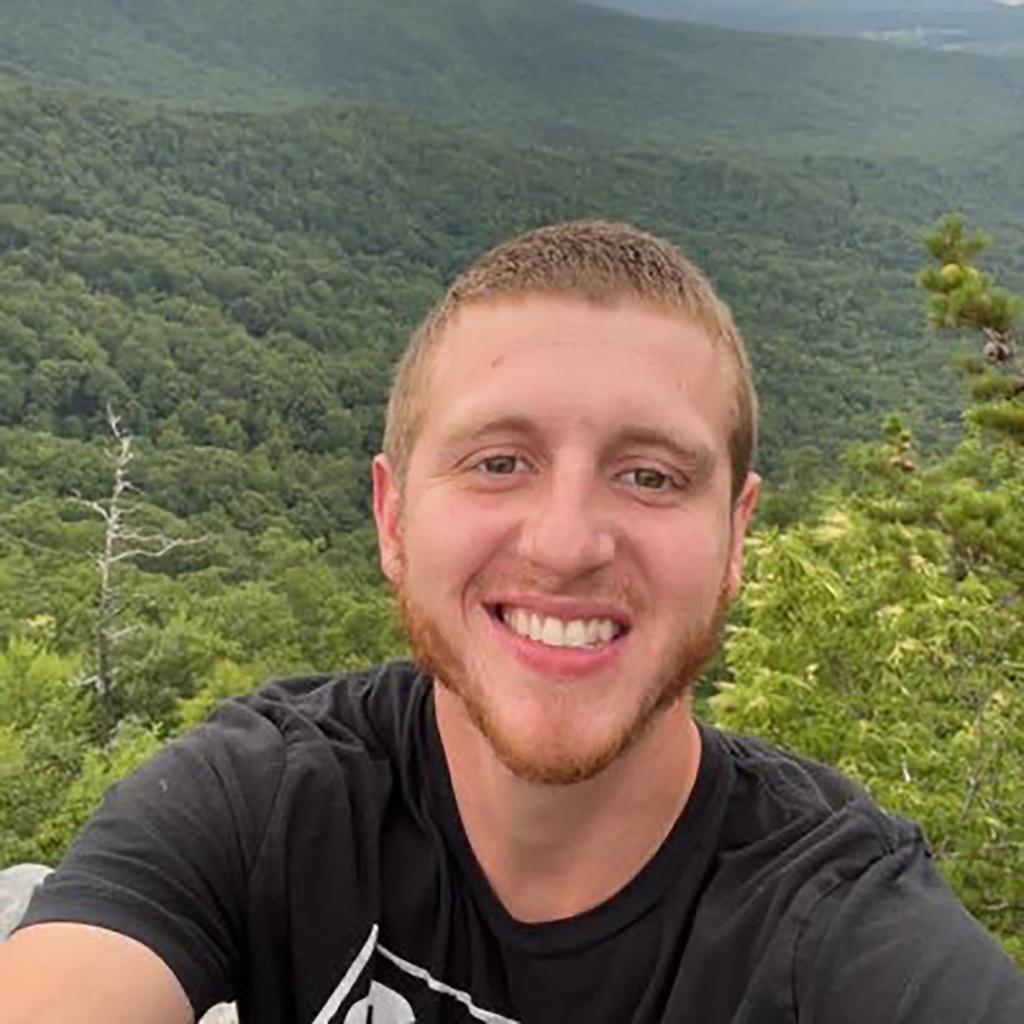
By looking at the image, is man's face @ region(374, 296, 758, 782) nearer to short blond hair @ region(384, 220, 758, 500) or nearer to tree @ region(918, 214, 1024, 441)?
short blond hair @ region(384, 220, 758, 500)

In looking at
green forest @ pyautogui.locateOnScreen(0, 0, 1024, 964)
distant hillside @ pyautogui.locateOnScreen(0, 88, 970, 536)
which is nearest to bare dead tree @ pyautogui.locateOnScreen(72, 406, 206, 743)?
green forest @ pyautogui.locateOnScreen(0, 0, 1024, 964)

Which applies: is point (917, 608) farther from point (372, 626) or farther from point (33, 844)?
point (372, 626)

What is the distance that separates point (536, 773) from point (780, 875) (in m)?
0.27

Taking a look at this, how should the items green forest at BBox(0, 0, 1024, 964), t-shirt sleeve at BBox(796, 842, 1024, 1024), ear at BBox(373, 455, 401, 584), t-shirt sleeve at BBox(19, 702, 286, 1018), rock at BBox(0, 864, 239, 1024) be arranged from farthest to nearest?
A: green forest at BBox(0, 0, 1024, 964) → rock at BBox(0, 864, 239, 1024) → ear at BBox(373, 455, 401, 584) → t-shirt sleeve at BBox(19, 702, 286, 1018) → t-shirt sleeve at BBox(796, 842, 1024, 1024)

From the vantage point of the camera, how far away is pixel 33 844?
12.0m

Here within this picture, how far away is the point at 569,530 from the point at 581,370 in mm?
177

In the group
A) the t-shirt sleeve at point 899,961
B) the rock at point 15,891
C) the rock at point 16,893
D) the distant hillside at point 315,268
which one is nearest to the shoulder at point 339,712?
the t-shirt sleeve at point 899,961

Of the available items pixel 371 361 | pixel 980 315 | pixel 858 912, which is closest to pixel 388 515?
pixel 858 912

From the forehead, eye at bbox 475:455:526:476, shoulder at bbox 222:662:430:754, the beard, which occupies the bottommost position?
shoulder at bbox 222:662:430:754

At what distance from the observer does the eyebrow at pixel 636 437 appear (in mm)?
1361

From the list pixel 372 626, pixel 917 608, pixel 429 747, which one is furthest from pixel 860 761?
pixel 372 626

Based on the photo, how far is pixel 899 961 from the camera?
1209mm

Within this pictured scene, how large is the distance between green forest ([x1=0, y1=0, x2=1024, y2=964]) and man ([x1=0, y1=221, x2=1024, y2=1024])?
1.79ft

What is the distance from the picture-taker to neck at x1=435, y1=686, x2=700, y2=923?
1415 mm
